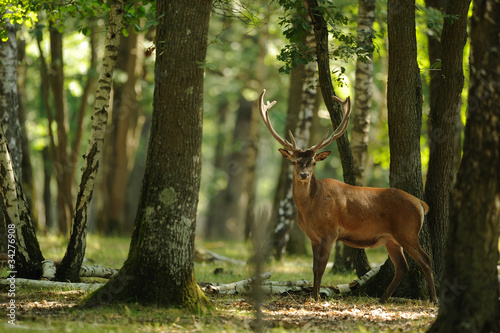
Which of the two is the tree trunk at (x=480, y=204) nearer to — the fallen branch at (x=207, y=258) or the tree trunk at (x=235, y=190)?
the fallen branch at (x=207, y=258)

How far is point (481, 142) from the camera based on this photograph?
586cm

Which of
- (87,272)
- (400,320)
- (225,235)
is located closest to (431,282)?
(400,320)

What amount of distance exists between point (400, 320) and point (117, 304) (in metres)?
3.30

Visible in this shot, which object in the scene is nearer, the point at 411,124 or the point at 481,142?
the point at 481,142

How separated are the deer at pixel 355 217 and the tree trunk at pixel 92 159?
7.38ft

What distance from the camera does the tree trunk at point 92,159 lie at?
862 cm

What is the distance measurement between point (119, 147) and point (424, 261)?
1344 cm

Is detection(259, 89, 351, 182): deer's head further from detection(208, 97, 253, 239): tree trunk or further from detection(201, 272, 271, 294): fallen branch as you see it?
detection(208, 97, 253, 239): tree trunk

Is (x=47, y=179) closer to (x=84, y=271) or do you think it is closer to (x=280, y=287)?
(x=84, y=271)

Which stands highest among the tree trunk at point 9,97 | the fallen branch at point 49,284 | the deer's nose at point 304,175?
the tree trunk at point 9,97

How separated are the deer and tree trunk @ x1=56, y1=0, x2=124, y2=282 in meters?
2.25

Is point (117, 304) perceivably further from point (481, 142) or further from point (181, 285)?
point (481, 142)

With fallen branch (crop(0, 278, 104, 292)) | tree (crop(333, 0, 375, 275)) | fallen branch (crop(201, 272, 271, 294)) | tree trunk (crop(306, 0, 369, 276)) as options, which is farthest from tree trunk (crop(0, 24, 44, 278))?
tree (crop(333, 0, 375, 275))

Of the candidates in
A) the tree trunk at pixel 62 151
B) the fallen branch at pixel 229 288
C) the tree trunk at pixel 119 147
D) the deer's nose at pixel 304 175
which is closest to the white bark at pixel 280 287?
the fallen branch at pixel 229 288
